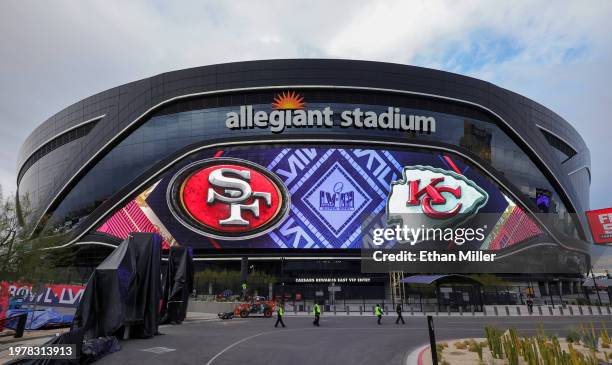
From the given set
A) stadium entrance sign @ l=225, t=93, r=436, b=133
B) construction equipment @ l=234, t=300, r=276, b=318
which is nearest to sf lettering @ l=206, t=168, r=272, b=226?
stadium entrance sign @ l=225, t=93, r=436, b=133

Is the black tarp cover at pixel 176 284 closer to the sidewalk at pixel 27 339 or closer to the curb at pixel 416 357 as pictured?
the sidewalk at pixel 27 339

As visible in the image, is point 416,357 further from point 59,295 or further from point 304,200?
point 304,200

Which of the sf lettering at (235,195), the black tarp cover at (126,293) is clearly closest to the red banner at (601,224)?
the sf lettering at (235,195)

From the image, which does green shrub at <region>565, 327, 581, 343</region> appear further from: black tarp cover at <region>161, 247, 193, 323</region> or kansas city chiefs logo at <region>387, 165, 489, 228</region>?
kansas city chiefs logo at <region>387, 165, 489, 228</region>

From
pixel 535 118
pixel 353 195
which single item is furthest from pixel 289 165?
pixel 535 118

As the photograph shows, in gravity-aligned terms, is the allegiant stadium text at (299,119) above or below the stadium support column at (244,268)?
above

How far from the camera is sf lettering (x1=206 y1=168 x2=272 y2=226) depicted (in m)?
55.7

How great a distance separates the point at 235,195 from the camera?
55906 millimetres

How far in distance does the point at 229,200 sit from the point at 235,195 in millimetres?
993

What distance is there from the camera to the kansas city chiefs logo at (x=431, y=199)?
193ft

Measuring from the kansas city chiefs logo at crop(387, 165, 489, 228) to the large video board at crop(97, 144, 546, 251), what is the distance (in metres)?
0.14

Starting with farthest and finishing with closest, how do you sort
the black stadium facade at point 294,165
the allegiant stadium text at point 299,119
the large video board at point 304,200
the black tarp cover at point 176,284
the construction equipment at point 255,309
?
the allegiant stadium text at point 299,119 → the black stadium facade at point 294,165 → the large video board at point 304,200 → the construction equipment at point 255,309 → the black tarp cover at point 176,284

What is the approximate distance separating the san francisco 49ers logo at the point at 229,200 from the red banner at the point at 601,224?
138 feet

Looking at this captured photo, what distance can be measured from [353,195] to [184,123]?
26332 millimetres
